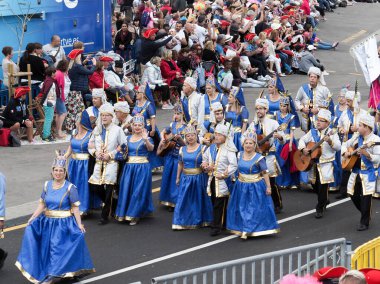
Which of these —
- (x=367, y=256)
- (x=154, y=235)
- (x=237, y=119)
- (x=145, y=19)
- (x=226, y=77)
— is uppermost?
Answer: (x=145, y=19)

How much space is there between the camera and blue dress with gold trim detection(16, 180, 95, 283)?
13.4m

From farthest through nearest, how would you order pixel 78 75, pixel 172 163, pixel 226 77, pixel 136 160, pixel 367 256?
pixel 226 77
pixel 78 75
pixel 172 163
pixel 136 160
pixel 367 256

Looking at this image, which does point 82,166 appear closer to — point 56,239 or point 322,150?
point 56,239

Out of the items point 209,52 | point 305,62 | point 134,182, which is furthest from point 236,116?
point 305,62

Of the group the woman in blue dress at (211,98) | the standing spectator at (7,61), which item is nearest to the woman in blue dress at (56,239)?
the woman in blue dress at (211,98)

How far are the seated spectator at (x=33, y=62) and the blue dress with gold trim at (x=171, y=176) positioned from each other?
223 inches

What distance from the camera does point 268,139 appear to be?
1680cm

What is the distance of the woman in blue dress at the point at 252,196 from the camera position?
50.1 feet

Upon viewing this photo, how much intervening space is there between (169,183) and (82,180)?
4.73ft

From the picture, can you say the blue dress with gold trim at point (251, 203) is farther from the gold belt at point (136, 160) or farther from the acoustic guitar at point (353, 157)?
the gold belt at point (136, 160)

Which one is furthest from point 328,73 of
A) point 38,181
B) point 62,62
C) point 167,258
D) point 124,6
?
point 167,258

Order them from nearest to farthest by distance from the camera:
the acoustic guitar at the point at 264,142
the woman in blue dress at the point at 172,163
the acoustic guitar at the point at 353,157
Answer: the acoustic guitar at the point at 353,157
the acoustic guitar at the point at 264,142
the woman in blue dress at the point at 172,163

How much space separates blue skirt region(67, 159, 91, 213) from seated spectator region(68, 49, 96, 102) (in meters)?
5.71

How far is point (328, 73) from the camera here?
31.1 metres
